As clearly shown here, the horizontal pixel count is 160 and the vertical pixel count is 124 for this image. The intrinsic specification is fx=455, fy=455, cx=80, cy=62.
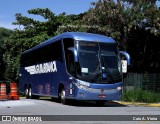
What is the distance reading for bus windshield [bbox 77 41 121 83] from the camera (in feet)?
74.6

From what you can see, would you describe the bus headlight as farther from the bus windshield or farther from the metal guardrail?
the metal guardrail

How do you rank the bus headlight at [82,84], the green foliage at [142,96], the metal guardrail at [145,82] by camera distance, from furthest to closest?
the metal guardrail at [145,82] → the green foliage at [142,96] → the bus headlight at [82,84]

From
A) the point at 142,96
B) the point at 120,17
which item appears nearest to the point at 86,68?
the point at 142,96

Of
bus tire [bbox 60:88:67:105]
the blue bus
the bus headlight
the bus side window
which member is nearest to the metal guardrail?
the blue bus

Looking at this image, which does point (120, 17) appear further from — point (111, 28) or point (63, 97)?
point (63, 97)

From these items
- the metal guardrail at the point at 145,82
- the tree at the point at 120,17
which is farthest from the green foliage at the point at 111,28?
the metal guardrail at the point at 145,82

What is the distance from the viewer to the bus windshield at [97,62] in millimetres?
22750

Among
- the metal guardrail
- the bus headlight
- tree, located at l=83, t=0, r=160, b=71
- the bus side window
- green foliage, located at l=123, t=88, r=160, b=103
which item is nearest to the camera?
the bus headlight

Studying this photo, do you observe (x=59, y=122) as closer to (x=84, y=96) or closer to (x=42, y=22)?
(x=84, y=96)

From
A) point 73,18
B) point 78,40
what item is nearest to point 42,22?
point 73,18

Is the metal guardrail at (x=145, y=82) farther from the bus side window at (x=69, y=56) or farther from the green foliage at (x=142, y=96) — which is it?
the bus side window at (x=69, y=56)

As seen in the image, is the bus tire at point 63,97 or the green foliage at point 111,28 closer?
the bus tire at point 63,97

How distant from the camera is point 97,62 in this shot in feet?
75.5

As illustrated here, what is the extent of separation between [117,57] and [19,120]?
11.0 m
